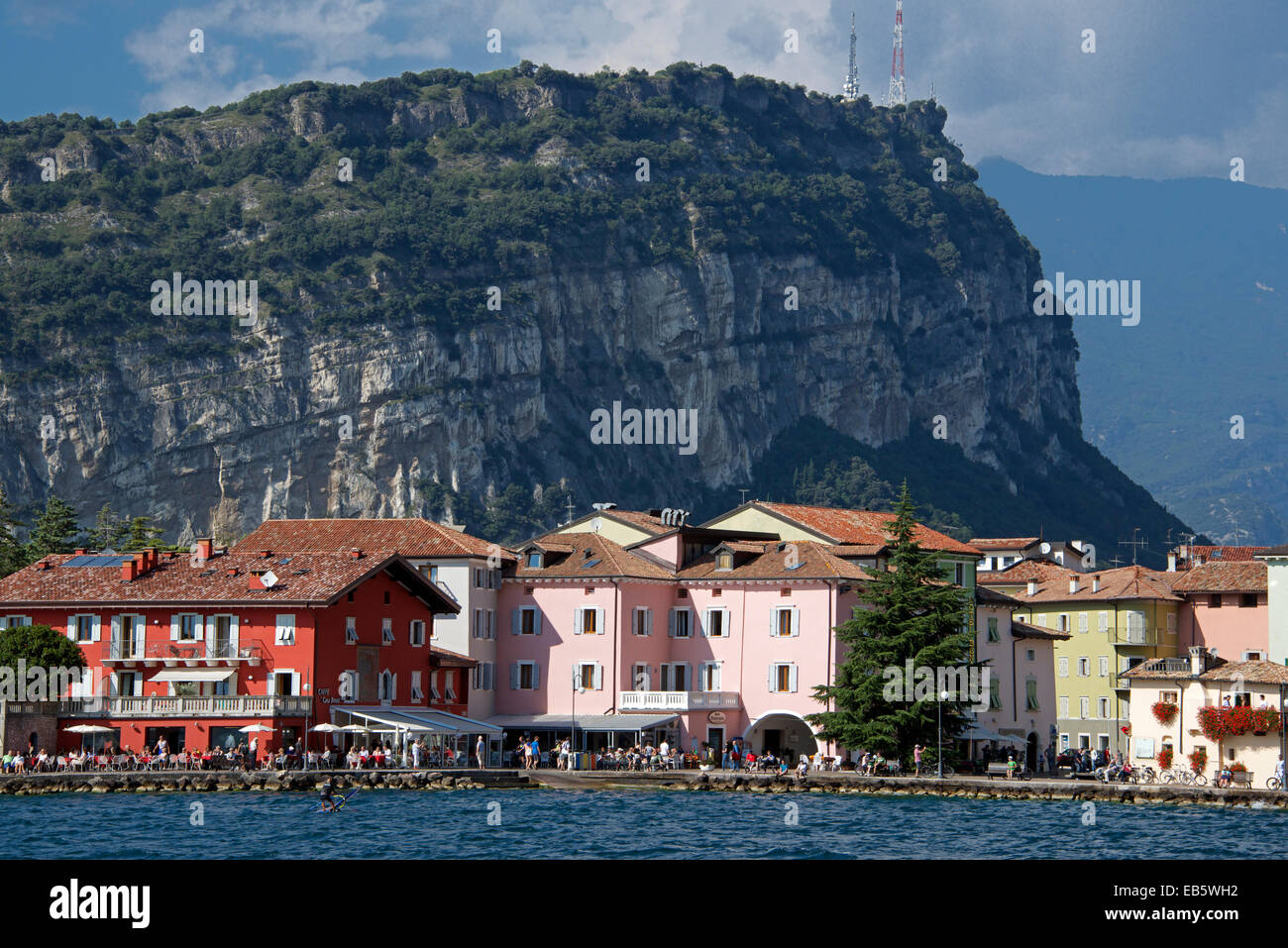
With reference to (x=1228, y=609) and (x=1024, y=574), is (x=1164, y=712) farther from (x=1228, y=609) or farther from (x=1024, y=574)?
(x=1024, y=574)

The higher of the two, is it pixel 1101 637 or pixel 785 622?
pixel 785 622

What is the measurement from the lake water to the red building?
7.57 m

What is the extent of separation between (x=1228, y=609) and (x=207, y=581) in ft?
178

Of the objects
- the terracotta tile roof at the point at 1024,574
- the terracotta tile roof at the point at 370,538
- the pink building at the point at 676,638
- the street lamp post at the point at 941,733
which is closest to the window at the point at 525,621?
the pink building at the point at 676,638

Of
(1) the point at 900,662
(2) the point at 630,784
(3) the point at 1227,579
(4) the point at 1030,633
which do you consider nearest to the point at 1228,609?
(3) the point at 1227,579

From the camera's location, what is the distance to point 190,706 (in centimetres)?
7344

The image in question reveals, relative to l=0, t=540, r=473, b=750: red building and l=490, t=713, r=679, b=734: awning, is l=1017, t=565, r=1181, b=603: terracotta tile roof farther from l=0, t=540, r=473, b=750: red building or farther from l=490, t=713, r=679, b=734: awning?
l=0, t=540, r=473, b=750: red building

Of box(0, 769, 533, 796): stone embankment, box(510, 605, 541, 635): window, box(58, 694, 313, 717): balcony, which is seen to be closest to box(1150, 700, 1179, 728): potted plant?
box(510, 605, 541, 635): window

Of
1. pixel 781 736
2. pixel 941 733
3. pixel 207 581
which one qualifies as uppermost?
pixel 207 581

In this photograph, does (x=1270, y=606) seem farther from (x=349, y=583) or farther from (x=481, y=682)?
(x=349, y=583)

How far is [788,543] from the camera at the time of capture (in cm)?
8919

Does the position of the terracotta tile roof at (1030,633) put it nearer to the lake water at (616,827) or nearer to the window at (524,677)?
the window at (524,677)
